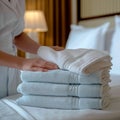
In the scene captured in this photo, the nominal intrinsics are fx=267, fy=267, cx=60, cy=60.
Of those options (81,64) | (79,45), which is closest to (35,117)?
(81,64)

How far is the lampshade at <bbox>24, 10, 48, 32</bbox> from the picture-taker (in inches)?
130

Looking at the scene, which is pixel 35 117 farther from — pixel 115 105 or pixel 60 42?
pixel 60 42

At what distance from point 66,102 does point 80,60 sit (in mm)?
154

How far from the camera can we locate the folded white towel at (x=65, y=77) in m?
0.91

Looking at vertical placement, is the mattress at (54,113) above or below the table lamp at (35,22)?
below

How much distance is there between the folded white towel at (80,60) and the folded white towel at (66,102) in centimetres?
10

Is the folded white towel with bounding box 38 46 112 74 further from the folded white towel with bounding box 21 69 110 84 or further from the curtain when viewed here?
the curtain

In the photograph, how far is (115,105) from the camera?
3.20 feet

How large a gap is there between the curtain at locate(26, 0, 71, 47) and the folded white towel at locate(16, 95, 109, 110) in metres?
2.49

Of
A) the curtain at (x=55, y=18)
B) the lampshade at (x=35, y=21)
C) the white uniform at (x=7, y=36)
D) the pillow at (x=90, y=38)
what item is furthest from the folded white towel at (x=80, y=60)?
the curtain at (x=55, y=18)

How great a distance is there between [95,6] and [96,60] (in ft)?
7.13

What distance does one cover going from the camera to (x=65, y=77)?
926 mm

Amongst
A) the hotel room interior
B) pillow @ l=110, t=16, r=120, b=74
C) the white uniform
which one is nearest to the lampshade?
the hotel room interior

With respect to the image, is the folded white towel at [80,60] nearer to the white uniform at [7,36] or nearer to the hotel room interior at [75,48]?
the hotel room interior at [75,48]
